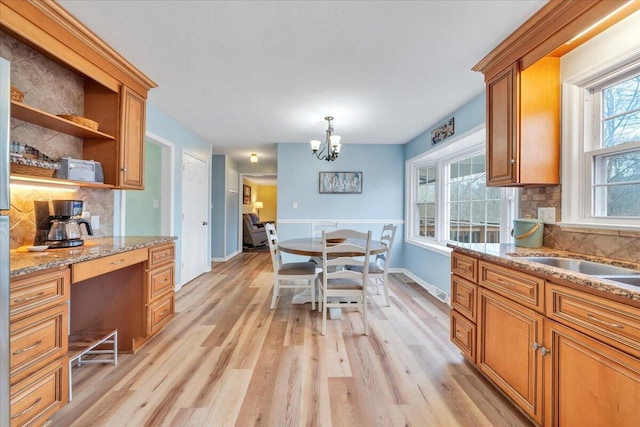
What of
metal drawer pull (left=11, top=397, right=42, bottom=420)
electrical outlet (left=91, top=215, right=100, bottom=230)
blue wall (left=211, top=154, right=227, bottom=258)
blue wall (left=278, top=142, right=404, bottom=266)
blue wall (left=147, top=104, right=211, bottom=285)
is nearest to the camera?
metal drawer pull (left=11, top=397, right=42, bottom=420)

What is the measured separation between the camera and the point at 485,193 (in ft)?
9.89

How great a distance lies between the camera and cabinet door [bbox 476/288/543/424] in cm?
133

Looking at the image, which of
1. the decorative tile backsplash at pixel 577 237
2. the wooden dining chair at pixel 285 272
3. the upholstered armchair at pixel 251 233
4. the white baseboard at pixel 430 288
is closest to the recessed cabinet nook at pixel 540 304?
the decorative tile backsplash at pixel 577 237

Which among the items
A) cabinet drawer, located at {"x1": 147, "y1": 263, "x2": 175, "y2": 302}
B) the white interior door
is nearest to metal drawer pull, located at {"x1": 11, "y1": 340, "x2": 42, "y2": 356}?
cabinet drawer, located at {"x1": 147, "y1": 263, "x2": 175, "y2": 302}

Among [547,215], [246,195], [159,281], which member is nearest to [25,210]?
[159,281]

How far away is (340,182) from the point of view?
4781 mm

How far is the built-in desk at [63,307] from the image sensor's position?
3.96ft

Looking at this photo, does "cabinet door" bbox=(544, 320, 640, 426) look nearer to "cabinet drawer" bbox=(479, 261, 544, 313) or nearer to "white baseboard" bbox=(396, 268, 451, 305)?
"cabinet drawer" bbox=(479, 261, 544, 313)

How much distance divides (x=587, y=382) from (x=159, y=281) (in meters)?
2.71

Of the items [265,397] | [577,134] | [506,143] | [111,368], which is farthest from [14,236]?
[577,134]

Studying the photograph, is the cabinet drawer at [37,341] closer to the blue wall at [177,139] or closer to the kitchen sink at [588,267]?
the blue wall at [177,139]

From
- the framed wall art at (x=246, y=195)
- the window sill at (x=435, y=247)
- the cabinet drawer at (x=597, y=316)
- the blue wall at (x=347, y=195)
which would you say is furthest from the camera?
the framed wall art at (x=246, y=195)

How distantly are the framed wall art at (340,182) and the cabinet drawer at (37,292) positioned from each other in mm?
3692

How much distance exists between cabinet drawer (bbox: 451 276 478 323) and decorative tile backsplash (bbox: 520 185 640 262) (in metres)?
0.65
